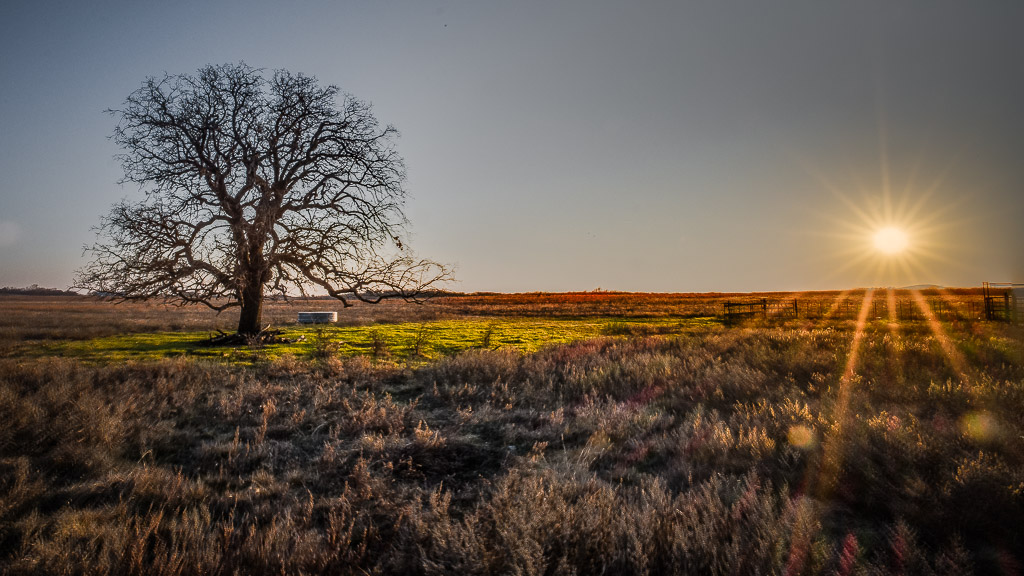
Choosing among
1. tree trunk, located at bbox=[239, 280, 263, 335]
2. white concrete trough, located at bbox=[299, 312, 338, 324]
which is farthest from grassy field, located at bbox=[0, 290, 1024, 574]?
white concrete trough, located at bbox=[299, 312, 338, 324]

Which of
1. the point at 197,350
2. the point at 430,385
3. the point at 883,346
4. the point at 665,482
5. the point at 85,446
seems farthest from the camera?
the point at 197,350

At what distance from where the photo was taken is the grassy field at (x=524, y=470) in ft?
9.63

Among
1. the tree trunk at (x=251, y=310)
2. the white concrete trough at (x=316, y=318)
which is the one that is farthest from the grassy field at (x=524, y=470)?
the white concrete trough at (x=316, y=318)

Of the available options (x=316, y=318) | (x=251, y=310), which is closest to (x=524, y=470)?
(x=251, y=310)

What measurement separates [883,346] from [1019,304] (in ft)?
80.3

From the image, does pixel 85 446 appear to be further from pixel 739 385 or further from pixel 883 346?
pixel 883 346

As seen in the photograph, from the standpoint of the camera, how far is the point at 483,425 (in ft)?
22.5

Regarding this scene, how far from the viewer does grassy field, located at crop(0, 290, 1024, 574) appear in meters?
2.94

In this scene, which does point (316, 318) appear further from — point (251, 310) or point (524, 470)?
point (524, 470)

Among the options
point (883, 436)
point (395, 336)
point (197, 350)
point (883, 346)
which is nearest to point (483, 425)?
point (883, 436)

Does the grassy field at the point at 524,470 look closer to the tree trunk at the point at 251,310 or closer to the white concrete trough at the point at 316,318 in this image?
the tree trunk at the point at 251,310

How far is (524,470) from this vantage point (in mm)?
4668

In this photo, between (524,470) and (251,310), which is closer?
(524,470)

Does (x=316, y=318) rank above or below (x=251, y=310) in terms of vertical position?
below
